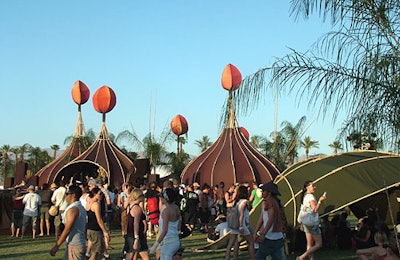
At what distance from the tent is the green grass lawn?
975 millimetres

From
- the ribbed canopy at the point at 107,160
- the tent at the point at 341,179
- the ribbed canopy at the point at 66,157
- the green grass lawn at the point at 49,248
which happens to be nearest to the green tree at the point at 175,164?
the ribbed canopy at the point at 66,157

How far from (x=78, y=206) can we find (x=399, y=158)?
8.48m

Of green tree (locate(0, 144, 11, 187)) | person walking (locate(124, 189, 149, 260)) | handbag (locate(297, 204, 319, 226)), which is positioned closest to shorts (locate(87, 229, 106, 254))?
person walking (locate(124, 189, 149, 260))

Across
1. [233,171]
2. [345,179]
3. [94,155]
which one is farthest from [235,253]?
[94,155]

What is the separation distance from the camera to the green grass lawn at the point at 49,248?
11.7 m

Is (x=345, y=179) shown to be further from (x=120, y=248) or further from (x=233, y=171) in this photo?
(x=233, y=171)

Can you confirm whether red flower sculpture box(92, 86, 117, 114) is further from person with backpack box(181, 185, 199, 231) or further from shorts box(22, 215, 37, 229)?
shorts box(22, 215, 37, 229)

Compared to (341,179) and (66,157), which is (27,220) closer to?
(341,179)

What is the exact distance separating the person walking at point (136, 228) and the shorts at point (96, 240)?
0.43 m

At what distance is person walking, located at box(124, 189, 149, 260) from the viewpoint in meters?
8.73

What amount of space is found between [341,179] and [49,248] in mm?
6893

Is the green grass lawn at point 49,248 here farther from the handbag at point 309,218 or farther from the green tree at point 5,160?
the green tree at point 5,160

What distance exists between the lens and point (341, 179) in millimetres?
12406

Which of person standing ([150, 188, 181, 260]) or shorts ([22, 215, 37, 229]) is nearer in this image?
person standing ([150, 188, 181, 260])
